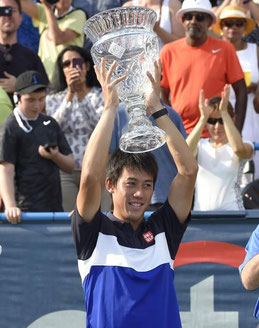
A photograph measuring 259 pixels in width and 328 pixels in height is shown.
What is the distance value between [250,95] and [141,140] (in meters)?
4.75

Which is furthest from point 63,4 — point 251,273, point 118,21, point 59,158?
point 251,273

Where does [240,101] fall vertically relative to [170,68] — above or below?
below

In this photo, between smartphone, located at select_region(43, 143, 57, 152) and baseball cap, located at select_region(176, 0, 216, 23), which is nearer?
smartphone, located at select_region(43, 143, 57, 152)

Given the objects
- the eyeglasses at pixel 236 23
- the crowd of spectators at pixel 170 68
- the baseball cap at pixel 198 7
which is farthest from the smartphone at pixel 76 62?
the eyeglasses at pixel 236 23

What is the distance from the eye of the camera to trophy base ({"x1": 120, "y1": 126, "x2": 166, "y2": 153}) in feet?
13.8

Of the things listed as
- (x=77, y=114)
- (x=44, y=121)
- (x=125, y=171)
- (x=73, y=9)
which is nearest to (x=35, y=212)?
(x=44, y=121)

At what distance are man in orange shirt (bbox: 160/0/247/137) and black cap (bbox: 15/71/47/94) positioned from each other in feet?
4.87

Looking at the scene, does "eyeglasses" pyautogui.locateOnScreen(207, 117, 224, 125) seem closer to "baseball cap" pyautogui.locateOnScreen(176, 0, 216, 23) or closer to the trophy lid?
"baseball cap" pyautogui.locateOnScreen(176, 0, 216, 23)

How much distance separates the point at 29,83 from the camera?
7172mm

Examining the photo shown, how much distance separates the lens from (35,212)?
662 centimetres

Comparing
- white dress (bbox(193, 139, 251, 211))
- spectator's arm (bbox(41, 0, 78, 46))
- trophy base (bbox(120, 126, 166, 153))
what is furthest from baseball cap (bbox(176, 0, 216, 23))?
trophy base (bbox(120, 126, 166, 153))

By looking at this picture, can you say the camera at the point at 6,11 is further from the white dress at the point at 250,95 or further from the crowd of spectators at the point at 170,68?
the white dress at the point at 250,95

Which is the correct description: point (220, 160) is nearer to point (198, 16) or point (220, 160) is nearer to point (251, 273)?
point (198, 16)

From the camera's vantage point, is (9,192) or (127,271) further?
(9,192)
